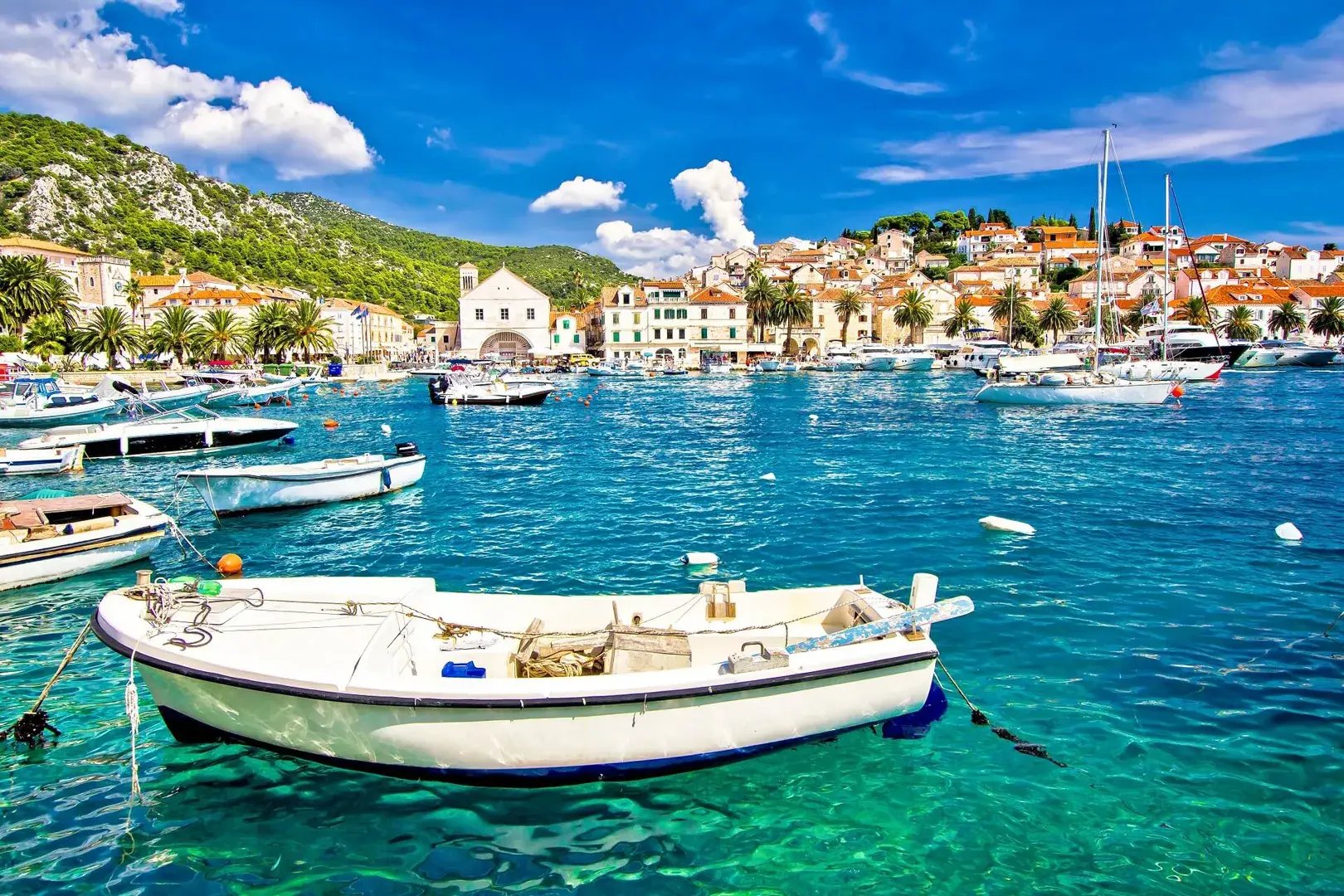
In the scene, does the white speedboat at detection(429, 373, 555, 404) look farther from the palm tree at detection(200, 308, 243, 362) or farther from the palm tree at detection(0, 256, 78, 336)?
the palm tree at detection(0, 256, 78, 336)

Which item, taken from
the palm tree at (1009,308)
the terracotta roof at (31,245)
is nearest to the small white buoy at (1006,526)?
the palm tree at (1009,308)

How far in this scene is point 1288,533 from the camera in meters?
16.5

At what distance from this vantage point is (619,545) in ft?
54.9

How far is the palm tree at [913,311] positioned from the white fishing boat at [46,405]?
101 meters

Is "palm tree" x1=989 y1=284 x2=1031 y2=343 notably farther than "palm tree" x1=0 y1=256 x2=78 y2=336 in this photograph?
Yes

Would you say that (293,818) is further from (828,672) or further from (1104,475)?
(1104,475)

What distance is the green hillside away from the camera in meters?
122

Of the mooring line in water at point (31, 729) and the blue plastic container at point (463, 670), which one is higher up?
the blue plastic container at point (463, 670)

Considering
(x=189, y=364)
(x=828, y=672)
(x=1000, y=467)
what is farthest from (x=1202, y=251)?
(x=828, y=672)

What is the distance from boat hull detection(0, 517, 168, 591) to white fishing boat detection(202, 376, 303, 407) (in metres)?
40.1

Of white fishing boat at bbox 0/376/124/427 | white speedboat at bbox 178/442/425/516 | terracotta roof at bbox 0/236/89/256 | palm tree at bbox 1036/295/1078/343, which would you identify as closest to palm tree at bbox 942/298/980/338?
palm tree at bbox 1036/295/1078/343

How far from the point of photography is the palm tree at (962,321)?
11794 centimetres

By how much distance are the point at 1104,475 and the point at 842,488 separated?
857 centimetres

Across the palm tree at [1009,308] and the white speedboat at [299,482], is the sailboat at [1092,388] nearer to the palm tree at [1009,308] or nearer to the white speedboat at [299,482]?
the white speedboat at [299,482]
